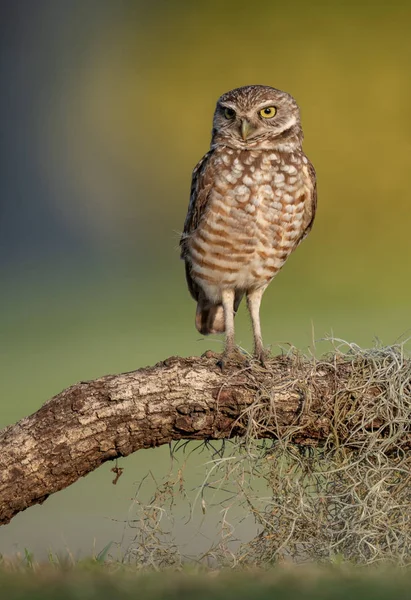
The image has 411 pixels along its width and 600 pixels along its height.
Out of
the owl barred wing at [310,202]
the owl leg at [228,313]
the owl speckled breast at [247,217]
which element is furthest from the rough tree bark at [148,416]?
the owl barred wing at [310,202]

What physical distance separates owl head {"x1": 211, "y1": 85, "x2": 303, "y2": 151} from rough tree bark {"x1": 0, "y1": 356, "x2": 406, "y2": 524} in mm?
1480

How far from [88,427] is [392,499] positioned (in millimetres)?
1269

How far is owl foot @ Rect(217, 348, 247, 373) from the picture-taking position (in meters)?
4.11

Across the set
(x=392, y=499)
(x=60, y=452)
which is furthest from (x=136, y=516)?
(x=392, y=499)

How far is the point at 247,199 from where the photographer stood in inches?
193

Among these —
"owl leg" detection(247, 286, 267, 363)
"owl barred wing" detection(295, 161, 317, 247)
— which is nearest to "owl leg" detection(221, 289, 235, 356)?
"owl leg" detection(247, 286, 267, 363)

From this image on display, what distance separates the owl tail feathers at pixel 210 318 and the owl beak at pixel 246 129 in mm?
964

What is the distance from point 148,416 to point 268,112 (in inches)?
77.7

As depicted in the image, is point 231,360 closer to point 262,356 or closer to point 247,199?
point 262,356

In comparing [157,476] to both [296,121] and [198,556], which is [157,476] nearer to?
[198,556]

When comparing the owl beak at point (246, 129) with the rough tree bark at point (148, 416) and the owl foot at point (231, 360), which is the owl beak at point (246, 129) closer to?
the owl foot at point (231, 360)

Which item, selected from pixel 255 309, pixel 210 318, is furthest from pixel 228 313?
pixel 210 318

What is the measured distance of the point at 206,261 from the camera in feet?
16.5

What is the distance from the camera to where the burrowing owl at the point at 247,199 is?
4.92 meters
